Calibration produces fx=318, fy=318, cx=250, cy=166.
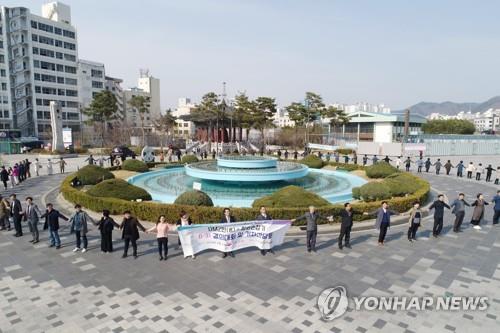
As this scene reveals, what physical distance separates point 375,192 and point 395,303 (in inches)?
361

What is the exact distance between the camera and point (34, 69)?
64938mm

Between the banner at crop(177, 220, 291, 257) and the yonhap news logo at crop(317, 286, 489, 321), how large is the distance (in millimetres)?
2847

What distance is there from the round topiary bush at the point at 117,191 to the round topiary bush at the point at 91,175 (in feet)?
19.8

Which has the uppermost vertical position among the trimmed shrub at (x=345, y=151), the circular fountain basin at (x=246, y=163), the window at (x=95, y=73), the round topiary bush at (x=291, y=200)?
the window at (x=95, y=73)

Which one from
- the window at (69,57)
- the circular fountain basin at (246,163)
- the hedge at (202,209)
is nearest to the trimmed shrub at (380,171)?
the circular fountain basin at (246,163)

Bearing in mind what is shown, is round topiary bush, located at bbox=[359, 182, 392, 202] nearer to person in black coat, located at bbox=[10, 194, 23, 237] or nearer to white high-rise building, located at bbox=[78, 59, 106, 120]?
person in black coat, located at bbox=[10, 194, 23, 237]

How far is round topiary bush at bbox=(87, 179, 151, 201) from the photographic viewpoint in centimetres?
1492

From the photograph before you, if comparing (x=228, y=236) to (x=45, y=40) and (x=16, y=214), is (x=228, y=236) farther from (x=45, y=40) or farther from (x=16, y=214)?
(x=45, y=40)

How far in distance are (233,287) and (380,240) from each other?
5844 mm

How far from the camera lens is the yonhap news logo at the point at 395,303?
7148mm

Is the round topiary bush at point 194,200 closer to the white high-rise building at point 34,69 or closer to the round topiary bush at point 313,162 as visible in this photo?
the round topiary bush at point 313,162

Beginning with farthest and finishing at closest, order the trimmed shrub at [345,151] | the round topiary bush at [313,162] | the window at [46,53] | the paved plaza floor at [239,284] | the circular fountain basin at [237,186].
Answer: the window at [46,53] < the trimmed shrub at [345,151] < the round topiary bush at [313,162] < the circular fountain basin at [237,186] < the paved plaza floor at [239,284]

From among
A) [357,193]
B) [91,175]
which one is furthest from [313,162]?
[91,175]

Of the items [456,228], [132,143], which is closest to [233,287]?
[456,228]
